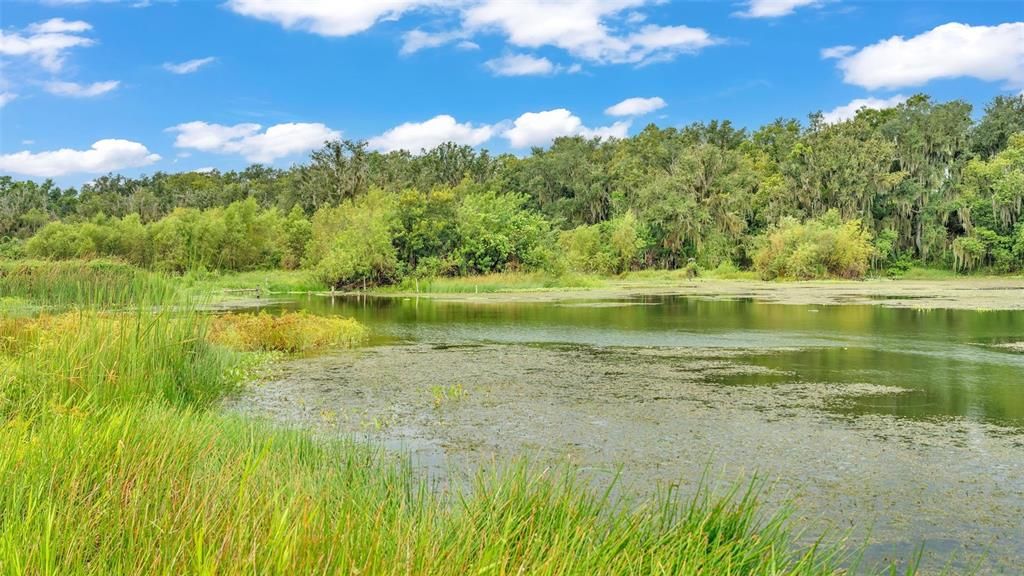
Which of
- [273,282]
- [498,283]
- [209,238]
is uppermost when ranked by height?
[209,238]

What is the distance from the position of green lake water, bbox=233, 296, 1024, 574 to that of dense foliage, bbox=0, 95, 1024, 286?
25.8 metres

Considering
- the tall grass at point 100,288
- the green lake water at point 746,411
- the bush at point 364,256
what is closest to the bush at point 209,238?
the bush at point 364,256

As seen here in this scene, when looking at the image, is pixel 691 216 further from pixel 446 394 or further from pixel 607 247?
pixel 446 394

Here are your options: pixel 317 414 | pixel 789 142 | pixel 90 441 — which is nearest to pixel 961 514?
pixel 90 441

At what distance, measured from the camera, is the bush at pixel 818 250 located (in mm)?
45906

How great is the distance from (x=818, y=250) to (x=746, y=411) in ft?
132

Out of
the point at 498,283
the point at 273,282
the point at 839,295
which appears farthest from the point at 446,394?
the point at 273,282

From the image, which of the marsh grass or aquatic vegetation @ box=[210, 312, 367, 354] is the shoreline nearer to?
the marsh grass

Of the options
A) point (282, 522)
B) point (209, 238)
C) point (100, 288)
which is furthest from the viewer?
point (209, 238)

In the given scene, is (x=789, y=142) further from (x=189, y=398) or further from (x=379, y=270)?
(x=189, y=398)

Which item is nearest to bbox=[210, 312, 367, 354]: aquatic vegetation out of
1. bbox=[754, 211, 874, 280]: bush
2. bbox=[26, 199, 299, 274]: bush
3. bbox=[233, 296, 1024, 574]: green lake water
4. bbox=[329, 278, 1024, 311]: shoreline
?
bbox=[233, 296, 1024, 574]: green lake water

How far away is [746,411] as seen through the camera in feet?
30.1

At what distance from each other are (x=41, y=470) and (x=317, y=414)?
18.1ft

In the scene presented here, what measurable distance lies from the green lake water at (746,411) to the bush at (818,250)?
92.4 ft
